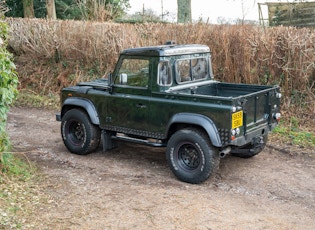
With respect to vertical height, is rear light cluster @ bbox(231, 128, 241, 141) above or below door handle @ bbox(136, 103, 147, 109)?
below

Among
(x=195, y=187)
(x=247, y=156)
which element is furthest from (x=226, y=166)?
(x=195, y=187)

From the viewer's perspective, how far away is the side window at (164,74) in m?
7.20

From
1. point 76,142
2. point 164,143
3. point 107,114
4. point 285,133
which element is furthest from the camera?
point 285,133

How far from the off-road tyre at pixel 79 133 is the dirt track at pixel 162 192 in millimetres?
183

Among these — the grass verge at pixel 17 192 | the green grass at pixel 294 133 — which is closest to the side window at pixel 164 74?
the grass verge at pixel 17 192

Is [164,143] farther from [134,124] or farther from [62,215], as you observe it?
[62,215]

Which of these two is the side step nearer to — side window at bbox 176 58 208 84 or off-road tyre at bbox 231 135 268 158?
side window at bbox 176 58 208 84

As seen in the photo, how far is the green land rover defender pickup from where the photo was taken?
6.62m

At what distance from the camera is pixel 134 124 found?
752 cm

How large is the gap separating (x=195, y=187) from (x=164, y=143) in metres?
0.98

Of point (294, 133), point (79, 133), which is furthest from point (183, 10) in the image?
point (79, 133)

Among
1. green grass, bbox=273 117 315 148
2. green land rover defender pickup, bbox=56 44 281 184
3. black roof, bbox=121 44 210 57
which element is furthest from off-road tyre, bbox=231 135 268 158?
black roof, bbox=121 44 210 57

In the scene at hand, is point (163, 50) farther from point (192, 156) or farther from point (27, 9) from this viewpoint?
point (27, 9)

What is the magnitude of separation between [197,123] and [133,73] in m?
1.62
